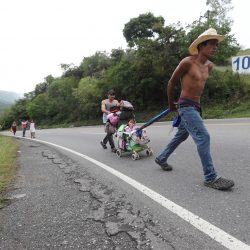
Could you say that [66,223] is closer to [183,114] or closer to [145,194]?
[145,194]

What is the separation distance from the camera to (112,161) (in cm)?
775

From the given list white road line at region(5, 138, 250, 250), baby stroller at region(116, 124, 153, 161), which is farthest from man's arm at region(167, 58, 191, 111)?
baby stroller at region(116, 124, 153, 161)

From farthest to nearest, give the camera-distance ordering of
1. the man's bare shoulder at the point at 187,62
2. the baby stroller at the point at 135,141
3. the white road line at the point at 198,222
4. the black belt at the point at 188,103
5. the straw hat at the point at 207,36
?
the baby stroller at the point at 135,141, the black belt at the point at 188,103, the man's bare shoulder at the point at 187,62, the straw hat at the point at 207,36, the white road line at the point at 198,222

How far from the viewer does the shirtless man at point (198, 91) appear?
4.67m

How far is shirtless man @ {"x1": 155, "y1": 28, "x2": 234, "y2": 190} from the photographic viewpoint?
4.67 m

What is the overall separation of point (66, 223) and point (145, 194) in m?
1.29

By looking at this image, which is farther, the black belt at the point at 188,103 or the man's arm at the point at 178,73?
the black belt at the point at 188,103

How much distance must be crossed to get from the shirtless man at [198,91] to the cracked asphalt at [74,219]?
4.13ft

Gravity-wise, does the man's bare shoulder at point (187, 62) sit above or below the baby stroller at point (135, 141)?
above

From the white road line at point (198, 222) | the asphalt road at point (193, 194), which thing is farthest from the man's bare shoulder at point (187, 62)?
the white road line at point (198, 222)

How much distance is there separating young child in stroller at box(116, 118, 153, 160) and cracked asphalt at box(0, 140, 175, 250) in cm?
185

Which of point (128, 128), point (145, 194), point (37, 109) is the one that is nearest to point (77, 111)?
point (37, 109)

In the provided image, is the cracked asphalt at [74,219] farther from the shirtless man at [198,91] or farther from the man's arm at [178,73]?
the man's arm at [178,73]

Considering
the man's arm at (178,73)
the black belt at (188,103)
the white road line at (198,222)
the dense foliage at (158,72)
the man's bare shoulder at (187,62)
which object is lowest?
the white road line at (198,222)
